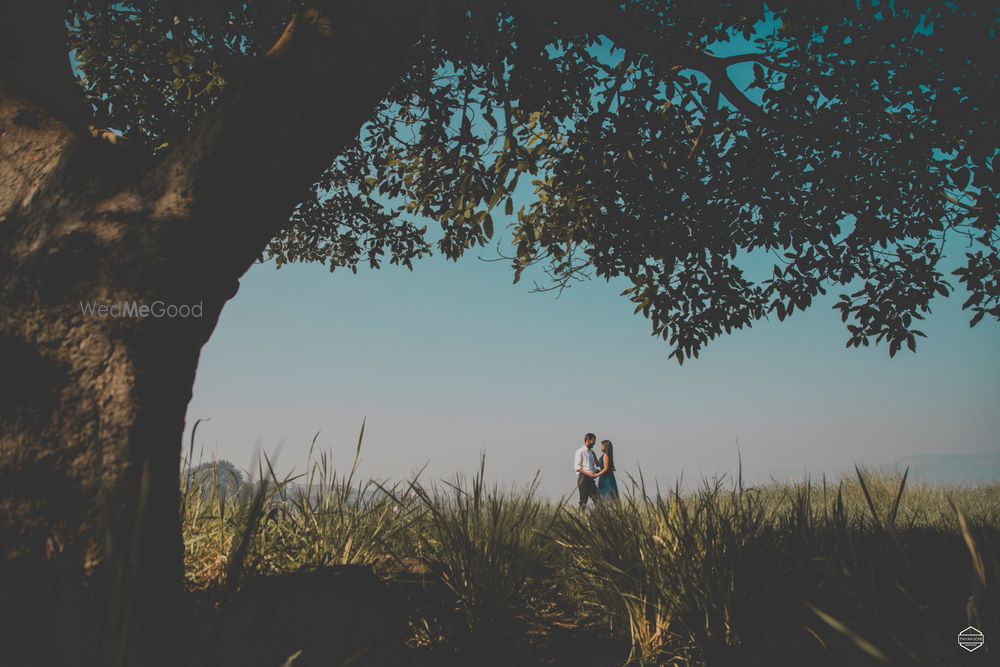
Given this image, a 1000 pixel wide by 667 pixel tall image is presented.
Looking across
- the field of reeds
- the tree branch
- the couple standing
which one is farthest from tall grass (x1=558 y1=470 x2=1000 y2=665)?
the couple standing

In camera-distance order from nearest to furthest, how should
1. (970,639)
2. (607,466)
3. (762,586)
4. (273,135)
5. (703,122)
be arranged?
(970,639)
(273,135)
(762,586)
(703,122)
(607,466)

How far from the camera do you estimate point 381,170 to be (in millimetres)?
8672

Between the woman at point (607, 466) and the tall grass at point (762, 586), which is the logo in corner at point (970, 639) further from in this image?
the woman at point (607, 466)

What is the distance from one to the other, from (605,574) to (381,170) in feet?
21.1

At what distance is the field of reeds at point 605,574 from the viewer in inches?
137

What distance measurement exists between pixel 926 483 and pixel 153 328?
14.9m

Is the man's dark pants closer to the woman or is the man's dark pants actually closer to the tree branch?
the woman

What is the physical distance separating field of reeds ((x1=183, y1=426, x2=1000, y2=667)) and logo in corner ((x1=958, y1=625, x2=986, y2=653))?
77 mm

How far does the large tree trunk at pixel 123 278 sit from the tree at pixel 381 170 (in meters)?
0.01

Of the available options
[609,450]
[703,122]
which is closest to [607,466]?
[609,450]

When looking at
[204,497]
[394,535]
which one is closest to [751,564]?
[394,535]

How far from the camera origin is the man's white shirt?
11586 millimetres

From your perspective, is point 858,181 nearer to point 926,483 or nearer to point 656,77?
point 656,77

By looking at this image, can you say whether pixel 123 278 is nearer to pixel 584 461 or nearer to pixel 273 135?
pixel 273 135
